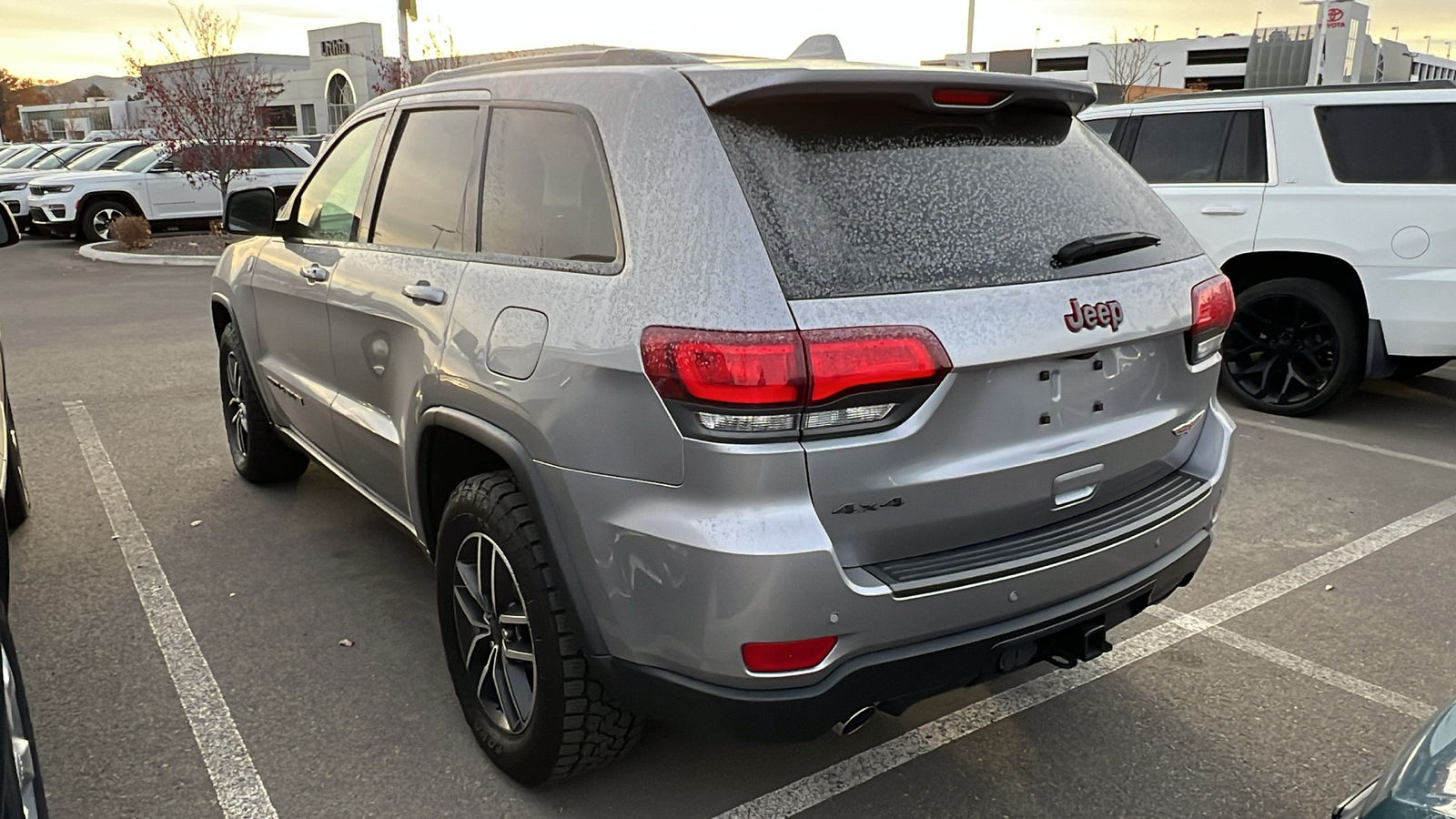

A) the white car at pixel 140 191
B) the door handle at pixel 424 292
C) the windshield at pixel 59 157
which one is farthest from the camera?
the windshield at pixel 59 157

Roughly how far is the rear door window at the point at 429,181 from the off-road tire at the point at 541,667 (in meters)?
0.76

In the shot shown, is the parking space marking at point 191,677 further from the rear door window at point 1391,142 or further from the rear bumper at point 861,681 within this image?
the rear door window at point 1391,142

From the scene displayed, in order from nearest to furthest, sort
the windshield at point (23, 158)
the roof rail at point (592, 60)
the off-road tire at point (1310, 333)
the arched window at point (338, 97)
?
the roof rail at point (592, 60) < the off-road tire at point (1310, 333) < the windshield at point (23, 158) < the arched window at point (338, 97)

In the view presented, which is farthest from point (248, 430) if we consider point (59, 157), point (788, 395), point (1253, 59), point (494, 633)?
point (1253, 59)

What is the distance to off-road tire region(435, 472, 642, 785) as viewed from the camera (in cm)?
245

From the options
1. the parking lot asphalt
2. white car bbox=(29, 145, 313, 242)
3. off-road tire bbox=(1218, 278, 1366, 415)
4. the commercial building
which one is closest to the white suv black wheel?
white car bbox=(29, 145, 313, 242)

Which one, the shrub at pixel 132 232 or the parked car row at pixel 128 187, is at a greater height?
the parked car row at pixel 128 187

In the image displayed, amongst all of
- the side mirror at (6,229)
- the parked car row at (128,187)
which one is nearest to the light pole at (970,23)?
the parked car row at (128,187)

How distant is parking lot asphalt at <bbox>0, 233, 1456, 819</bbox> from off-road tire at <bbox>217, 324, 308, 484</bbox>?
0.11 meters

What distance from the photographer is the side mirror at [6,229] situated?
4309 mm

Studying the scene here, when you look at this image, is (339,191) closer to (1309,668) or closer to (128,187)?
(1309,668)

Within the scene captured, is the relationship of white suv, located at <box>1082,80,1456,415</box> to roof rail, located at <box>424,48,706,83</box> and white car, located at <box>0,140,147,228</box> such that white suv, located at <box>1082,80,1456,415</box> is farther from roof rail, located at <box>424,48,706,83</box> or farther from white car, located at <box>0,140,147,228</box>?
white car, located at <box>0,140,147,228</box>

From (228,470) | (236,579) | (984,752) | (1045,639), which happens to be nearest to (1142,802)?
(984,752)

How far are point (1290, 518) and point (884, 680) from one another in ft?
11.1
